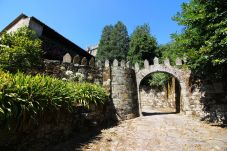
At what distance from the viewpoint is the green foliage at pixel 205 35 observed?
7.78m

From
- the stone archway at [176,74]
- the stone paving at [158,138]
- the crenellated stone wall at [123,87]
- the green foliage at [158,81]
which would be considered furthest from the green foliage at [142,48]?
the stone paving at [158,138]

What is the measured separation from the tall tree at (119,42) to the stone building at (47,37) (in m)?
16.9

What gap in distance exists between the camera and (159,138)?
22.3 ft

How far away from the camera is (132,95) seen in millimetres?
10781

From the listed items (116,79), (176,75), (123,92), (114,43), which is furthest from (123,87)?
(114,43)

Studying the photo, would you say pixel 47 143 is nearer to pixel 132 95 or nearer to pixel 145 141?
pixel 145 141

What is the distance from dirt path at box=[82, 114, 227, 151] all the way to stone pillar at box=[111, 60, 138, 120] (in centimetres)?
107

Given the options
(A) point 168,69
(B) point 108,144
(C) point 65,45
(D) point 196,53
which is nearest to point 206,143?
(B) point 108,144

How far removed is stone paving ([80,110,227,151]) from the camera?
5746mm

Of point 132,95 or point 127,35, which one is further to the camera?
point 127,35

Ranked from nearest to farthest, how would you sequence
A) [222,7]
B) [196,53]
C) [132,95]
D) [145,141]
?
[145,141] < [222,7] < [196,53] < [132,95]

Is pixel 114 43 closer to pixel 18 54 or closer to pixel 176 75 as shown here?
pixel 176 75

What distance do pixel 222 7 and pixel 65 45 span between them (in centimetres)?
1013

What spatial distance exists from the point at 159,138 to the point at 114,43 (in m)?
27.2
